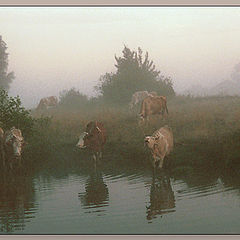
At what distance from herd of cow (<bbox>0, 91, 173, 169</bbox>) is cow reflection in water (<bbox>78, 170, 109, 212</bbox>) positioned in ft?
0.92

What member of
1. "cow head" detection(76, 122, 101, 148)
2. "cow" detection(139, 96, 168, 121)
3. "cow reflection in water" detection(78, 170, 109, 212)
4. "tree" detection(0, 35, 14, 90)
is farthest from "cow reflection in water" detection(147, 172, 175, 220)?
"tree" detection(0, 35, 14, 90)

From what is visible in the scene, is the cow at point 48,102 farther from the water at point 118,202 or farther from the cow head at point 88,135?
the water at point 118,202

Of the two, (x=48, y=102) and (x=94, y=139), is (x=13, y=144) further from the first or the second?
(x=94, y=139)

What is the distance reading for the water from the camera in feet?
18.5

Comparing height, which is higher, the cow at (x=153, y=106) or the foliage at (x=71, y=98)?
the foliage at (x=71, y=98)

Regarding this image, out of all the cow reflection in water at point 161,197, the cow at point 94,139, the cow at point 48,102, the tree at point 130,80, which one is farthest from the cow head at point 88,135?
the cow reflection in water at point 161,197

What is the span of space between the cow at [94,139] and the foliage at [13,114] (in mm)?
765

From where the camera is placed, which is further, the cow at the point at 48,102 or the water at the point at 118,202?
the cow at the point at 48,102

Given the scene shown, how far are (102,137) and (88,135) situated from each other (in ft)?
0.66

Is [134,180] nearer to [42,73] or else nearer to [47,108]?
[47,108]

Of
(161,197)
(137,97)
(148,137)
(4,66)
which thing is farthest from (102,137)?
(4,66)

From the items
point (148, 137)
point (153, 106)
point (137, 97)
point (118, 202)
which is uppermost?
point (137, 97)

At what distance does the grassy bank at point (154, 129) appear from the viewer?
6012 millimetres

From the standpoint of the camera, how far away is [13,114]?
20.7 ft
